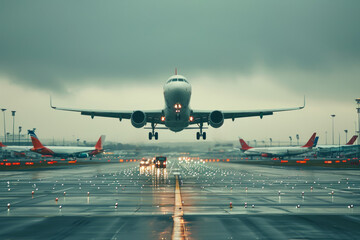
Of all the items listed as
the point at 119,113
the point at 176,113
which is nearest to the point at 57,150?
the point at 119,113

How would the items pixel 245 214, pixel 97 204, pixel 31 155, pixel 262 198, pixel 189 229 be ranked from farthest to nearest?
pixel 31 155, pixel 262 198, pixel 97 204, pixel 245 214, pixel 189 229

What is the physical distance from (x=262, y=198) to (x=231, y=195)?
251cm

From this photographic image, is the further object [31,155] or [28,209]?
[31,155]

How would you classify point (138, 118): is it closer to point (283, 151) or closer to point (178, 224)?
point (178, 224)

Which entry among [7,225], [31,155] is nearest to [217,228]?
[7,225]

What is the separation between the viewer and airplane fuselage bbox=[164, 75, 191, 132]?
39.5m

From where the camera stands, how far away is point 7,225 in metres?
16.3

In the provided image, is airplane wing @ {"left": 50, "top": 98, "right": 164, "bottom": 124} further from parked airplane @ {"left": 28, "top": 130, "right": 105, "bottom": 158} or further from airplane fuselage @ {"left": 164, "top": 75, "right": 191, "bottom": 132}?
parked airplane @ {"left": 28, "top": 130, "right": 105, "bottom": 158}

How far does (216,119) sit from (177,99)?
5806 mm

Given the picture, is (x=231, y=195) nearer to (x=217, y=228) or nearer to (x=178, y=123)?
(x=217, y=228)

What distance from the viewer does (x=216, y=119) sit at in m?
43.4

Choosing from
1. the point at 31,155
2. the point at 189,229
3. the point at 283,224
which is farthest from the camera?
the point at 31,155

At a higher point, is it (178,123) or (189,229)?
(178,123)

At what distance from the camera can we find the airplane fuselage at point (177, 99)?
1556 inches
